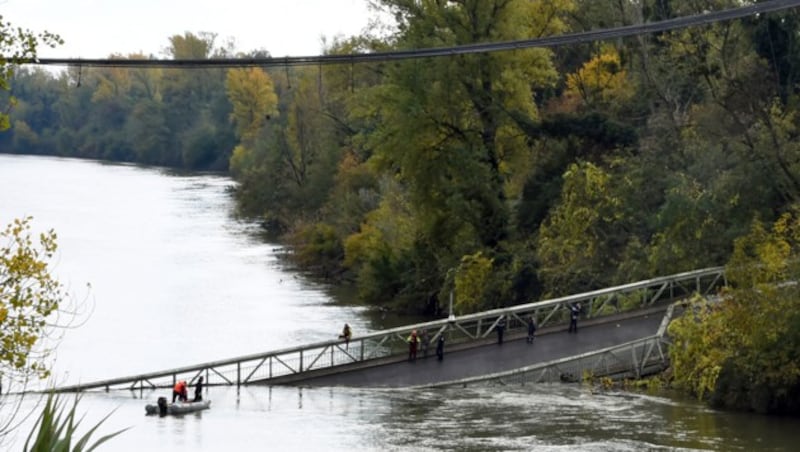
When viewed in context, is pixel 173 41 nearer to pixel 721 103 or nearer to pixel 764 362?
pixel 721 103

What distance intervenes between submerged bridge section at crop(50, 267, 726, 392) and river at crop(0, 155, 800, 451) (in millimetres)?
978

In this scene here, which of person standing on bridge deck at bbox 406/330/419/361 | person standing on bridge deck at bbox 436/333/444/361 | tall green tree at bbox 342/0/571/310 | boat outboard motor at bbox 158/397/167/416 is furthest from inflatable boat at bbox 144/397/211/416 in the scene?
tall green tree at bbox 342/0/571/310

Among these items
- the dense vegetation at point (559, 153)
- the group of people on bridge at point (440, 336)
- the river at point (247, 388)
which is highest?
the dense vegetation at point (559, 153)

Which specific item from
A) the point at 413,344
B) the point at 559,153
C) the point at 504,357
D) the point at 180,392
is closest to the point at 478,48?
the point at 413,344

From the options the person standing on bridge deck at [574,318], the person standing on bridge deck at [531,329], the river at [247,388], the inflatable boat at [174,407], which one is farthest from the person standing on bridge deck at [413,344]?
the inflatable boat at [174,407]

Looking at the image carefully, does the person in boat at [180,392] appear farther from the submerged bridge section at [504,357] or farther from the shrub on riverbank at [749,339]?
the shrub on riverbank at [749,339]

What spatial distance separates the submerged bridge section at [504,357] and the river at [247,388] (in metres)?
0.98

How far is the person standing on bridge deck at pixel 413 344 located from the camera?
41688 mm

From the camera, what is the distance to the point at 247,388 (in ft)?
133

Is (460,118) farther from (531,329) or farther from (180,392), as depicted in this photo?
(180,392)

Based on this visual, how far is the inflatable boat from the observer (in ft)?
120

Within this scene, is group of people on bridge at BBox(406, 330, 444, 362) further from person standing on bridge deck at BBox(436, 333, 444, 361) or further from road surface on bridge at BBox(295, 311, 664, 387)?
road surface on bridge at BBox(295, 311, 664, 387)

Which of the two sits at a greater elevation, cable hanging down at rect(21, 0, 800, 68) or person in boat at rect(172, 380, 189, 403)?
cable hanging down at rect(21, 0, 800, 68)

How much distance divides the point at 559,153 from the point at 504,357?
20716 millimetres
